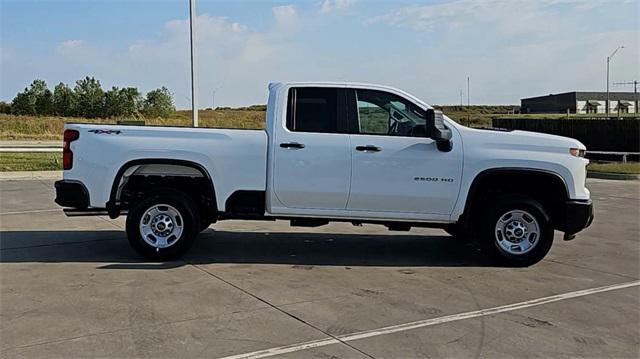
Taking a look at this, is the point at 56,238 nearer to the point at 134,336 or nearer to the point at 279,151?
the point at 279,151

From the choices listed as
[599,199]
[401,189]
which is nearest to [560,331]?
[401,189]

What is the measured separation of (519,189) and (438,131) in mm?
1417

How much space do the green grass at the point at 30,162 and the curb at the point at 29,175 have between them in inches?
34.9

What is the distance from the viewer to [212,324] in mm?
5180

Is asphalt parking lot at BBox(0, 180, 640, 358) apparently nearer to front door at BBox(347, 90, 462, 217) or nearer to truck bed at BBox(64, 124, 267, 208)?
front door at BBox(347, 90, 462, 217)

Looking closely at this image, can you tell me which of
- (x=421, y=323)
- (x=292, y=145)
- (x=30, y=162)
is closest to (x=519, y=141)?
(x=292, y=145)

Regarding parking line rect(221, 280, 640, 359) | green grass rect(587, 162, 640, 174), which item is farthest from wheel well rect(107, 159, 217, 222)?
green grass rect(587, 162, 640, 174)

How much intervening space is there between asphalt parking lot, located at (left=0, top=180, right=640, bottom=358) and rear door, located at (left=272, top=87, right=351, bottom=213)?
2.61 ft

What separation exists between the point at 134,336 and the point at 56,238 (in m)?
4.76

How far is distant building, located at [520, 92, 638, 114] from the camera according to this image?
85.0 metres

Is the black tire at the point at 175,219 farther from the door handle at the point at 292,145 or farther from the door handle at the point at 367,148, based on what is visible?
the door handle at the point at 367,148

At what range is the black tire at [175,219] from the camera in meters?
7.38

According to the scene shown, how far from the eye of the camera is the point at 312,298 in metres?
6.01

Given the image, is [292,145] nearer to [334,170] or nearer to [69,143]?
[334,170]
